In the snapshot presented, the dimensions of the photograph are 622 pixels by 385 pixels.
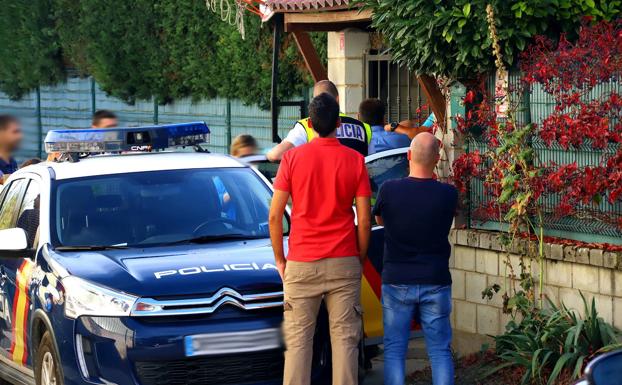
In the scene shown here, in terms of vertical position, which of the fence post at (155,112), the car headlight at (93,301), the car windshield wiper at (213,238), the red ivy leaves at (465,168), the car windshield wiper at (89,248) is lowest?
the car headlight at (93,301)

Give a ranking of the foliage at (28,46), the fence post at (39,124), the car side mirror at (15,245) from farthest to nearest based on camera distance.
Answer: the fence post at (39,124) < the foliage at (28,46) < the car side mirror at (15,245)

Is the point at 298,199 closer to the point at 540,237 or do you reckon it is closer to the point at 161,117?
the point at 540,237

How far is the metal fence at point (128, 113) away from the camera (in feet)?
58.6

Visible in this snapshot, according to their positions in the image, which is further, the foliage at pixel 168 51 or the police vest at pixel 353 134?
the foliage at pixel 168 51

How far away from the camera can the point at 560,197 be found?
361 inches

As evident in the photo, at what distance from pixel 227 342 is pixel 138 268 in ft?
2.48

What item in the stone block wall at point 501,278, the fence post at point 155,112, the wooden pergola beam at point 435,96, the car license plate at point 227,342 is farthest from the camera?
the fence post at point 155,112

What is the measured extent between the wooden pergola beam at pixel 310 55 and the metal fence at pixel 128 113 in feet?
4.22

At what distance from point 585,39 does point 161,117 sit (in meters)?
13.0

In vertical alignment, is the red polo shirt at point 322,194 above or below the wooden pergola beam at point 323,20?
below

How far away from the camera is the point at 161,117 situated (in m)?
21.1

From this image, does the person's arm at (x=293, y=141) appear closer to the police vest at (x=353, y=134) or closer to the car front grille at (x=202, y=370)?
the police vest at (x=353, y=134)

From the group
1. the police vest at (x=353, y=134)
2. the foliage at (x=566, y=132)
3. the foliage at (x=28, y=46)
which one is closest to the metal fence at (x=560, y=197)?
the foliage at (x=566, y=132)

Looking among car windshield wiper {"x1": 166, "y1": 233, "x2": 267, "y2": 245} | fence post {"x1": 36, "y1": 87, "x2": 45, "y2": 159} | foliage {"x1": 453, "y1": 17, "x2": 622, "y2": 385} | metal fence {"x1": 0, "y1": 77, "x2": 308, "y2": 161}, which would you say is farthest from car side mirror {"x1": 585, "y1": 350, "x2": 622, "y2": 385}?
fence post {"x1": 36, "y1": 87, "x2": 45, "y2": 159}
